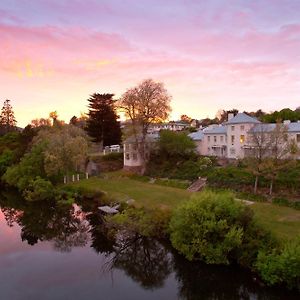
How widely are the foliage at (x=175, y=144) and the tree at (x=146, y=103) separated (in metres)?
3.01

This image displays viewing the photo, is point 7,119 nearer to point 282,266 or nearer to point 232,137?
point 232,137

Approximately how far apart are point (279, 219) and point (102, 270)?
48.5 feet

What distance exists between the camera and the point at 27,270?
25703 mm

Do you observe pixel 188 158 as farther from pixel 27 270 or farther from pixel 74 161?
pixel 27 270

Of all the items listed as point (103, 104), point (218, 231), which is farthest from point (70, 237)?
point (103, 104)

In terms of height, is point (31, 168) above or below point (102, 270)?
above

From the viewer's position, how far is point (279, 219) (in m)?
30.0

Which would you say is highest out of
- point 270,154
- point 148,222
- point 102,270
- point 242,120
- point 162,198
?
point 242,120

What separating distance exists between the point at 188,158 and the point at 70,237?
90.8 ft

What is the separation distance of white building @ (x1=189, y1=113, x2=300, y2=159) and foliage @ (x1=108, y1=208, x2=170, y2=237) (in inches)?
859

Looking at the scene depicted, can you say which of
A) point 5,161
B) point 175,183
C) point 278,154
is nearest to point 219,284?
point 278,154

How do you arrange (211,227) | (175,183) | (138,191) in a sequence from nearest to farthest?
(211,227) → (138,191) → (175,183)

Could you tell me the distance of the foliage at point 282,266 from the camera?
19781mm

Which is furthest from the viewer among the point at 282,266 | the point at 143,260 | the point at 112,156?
the point at 112,156
